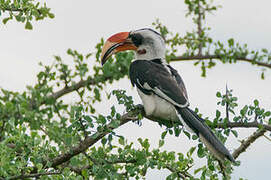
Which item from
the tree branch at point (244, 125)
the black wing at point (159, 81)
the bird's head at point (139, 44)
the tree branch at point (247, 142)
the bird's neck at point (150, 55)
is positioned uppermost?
the bird's head at point (139, 44)

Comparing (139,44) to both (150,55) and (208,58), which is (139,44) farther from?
(208,58)

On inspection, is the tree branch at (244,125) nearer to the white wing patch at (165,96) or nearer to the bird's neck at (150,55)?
the white wing patch at (165,96)

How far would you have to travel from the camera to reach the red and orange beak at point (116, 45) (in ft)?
15.1

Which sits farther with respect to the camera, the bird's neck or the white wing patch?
the bird's neck

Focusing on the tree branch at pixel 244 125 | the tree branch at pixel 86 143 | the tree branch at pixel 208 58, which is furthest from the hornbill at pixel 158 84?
the tree branch at pixel 208 58

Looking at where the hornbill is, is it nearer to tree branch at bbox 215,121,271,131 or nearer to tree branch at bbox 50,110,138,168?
tree branch at bbox 215,121,271,131

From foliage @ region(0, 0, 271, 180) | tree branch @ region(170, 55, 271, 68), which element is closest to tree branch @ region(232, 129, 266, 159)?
foliage @ region(0, 0, 271, 180)

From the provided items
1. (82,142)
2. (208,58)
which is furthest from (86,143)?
(208,58)

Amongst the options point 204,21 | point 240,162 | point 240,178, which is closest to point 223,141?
point 240,162

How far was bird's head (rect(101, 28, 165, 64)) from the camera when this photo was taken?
15.2ft

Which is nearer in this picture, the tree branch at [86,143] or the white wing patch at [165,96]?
the tree branch at [86,143]

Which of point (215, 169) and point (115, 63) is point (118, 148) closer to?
point (215, 169)

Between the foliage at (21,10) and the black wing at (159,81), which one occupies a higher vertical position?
the foliage at (21,10)

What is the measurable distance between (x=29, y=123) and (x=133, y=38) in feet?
4.58
